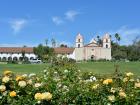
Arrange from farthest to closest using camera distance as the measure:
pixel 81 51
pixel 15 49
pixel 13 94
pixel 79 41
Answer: pixel 15 49
pixel 79 41
pixel 81 51
pixel 13 94

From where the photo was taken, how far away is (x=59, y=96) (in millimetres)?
6688

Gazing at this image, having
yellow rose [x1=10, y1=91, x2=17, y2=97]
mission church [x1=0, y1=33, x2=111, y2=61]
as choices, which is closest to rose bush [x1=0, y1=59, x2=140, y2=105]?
yellow rose [x1=10, y1=91, x2=17, y2=97]

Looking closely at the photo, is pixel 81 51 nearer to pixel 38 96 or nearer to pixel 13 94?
pixel 13 94

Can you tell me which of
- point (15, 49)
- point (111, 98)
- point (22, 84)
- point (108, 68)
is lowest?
point (111, 98)

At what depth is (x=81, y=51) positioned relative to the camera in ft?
563

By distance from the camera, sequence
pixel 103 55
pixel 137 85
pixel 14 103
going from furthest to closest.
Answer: pixel 103 55 < pixel 137 85 < pixel 14 103

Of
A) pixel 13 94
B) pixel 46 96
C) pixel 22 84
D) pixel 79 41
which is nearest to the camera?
pixel 46 96

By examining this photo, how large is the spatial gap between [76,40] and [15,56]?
71.0 ft

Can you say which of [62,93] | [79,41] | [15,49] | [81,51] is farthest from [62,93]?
[15,49]

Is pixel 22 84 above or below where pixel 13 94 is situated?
above

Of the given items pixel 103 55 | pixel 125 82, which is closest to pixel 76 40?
pixel 103 55

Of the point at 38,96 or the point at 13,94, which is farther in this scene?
the point at 13,94

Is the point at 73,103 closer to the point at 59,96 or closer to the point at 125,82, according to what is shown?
the point at 59,96

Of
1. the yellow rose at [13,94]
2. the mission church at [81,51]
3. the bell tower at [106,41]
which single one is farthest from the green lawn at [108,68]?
the bell tower at [106,41]
